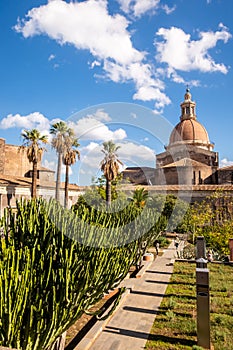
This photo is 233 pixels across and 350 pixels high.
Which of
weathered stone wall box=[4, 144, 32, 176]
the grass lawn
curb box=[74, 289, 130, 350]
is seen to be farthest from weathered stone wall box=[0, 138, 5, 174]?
curb box=[74, 289, 130, 350]

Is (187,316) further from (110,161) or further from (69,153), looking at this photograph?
(69,153)

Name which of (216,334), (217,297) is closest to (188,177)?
(217,297)

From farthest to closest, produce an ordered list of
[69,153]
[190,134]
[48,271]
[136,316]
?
1. [190,134]
2. [69,153]
3. [136,316]
4. [48,271]

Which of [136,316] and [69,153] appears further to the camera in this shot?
[69,153]

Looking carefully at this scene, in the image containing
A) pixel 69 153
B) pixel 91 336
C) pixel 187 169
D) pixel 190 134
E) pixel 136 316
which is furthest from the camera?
pixel 190 134

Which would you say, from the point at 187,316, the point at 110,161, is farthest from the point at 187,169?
the point at 187,316

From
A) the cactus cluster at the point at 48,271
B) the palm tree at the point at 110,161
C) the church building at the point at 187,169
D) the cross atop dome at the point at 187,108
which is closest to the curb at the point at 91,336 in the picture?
the cactus cluster at the point at 48,271

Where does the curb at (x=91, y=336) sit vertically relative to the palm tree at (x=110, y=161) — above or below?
below

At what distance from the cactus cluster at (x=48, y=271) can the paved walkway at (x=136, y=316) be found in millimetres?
1475

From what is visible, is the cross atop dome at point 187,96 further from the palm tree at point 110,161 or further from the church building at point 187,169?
the palm tree at point 110,161

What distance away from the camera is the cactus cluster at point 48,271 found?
404cm

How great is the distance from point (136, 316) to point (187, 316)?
1564mm

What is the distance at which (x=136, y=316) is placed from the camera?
8.50m

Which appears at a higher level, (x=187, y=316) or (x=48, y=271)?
(x=48, y=271)
